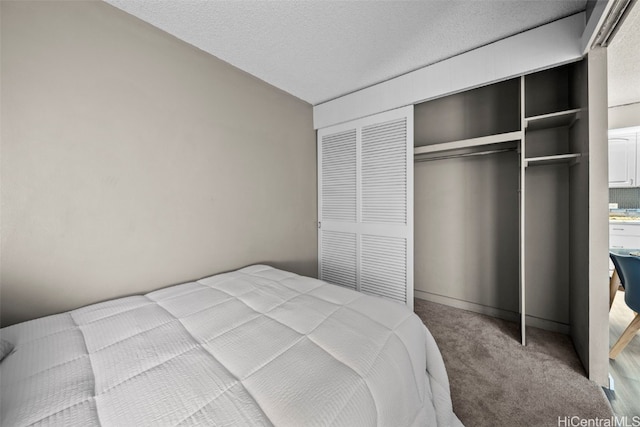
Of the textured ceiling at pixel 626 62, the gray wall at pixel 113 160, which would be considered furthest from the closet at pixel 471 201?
the gray wall at pixel 113 160

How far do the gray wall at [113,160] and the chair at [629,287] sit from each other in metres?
2.91

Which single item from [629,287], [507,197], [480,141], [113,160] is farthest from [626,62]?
A: [113,160]

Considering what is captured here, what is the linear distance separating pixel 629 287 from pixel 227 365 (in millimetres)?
2778

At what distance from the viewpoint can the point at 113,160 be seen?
149 centimetres

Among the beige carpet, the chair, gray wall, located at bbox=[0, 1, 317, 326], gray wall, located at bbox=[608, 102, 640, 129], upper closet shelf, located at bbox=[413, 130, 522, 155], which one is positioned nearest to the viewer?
gray wall, located at bbox=[0, 1, 317, 326]

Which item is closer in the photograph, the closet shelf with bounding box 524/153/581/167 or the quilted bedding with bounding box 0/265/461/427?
the quilted bedding with bounding box 0/265/461/427

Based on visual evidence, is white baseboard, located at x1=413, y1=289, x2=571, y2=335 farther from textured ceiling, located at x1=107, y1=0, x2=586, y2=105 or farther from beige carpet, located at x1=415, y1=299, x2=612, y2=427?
textured ceiling, located at x1=107, y1=0, x2=586, y2=105

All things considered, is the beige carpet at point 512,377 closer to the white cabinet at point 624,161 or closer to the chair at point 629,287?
the chair at point 629,287

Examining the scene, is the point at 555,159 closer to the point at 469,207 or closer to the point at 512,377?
the point at 469,207

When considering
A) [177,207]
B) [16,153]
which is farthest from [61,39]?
[177,207]

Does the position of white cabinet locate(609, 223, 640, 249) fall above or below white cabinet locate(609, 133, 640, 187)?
below

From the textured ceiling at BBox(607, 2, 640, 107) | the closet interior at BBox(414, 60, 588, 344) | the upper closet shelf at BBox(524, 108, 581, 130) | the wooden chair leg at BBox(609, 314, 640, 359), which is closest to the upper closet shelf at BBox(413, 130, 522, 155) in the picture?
the closet interior at BBox(414, 60, 588, 344)

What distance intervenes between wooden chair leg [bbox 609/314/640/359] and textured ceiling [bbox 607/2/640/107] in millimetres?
1698

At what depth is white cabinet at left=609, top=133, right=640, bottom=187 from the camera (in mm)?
1896
